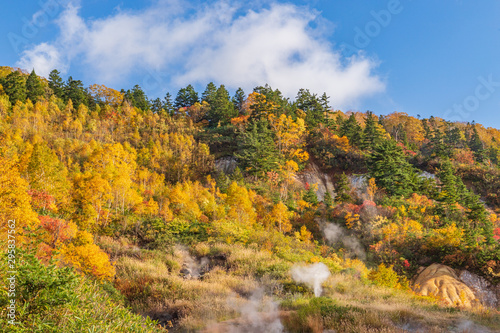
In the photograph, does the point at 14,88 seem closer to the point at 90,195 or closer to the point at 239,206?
the point at 90,195

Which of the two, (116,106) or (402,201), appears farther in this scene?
(116,106)

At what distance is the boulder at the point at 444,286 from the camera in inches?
551

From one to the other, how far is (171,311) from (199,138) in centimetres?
4083

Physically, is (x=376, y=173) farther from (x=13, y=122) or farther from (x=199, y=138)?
(x=13, y=122)

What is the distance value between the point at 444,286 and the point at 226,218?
15.5 meters

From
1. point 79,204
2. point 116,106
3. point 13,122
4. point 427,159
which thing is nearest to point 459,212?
point 427,159

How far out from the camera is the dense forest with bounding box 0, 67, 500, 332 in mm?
7160

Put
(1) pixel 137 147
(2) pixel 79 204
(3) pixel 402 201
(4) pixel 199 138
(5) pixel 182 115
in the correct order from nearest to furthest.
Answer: (2) pixel 79 204 → (3) pixel 402 201 → (1) pixel 137 147 → (4) pixel 199 138 → (5) pixel 182 115

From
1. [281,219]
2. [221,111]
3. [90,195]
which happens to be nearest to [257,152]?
[281,219]

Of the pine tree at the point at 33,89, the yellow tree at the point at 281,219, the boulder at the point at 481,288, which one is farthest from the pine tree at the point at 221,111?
the boulder at the point at 481,288

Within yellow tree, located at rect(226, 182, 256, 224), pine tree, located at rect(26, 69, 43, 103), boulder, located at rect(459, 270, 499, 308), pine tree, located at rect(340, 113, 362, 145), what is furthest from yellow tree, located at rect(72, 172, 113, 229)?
pine tree, located at rect(26, 69, 43, 103)

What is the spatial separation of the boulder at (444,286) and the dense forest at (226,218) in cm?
100

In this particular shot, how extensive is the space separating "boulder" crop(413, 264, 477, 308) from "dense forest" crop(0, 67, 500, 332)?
100 cm

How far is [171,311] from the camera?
8.77 m
